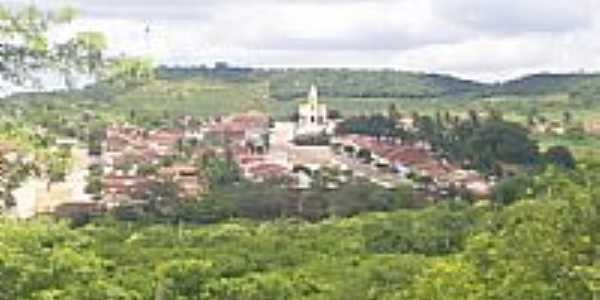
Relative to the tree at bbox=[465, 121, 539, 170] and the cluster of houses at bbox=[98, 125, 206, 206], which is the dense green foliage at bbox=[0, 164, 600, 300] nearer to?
the cluster of houses at bbox=[98, 125, 206, 206]

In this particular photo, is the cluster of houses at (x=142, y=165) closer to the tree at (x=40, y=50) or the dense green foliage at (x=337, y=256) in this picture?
the dense green foliage at (x=337, y=256)

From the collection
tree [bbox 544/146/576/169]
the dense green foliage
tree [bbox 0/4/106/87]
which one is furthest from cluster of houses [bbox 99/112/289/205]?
tree [bbox 0/4/106/87]

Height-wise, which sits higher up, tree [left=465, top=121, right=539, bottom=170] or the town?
tree [left=465, top=121, right=539, bottom=170]

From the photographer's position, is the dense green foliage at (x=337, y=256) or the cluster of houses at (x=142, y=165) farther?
the cluster of houses at (x=142, y=165)

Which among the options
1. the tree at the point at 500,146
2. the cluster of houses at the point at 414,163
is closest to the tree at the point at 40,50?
the cluster of houses at the point at 414,163

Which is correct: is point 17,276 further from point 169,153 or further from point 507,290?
point 169,153

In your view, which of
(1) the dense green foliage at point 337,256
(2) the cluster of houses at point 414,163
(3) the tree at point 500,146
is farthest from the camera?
(3) the tree at point 500,146

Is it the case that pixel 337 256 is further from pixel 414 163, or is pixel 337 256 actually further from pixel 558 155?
pixel 414 163

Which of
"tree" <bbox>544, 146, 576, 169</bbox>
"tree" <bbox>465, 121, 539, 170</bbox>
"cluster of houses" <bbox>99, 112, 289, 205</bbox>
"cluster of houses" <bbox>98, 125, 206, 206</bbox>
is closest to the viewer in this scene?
"cluster of houses" <bbox>98, 125, 206, 206</bbox>

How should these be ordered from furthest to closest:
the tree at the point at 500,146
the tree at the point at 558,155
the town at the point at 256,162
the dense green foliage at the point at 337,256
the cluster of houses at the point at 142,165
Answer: the tree at the point at 500,146 → the tree at the point at 558,155 → the town at the point at 256,162 → the cluster of houses at the point at 142,165 → the dense green foliage at the point at 337,256

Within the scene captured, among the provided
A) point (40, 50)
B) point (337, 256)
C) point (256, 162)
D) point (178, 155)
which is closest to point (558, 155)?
point (256, 162)
